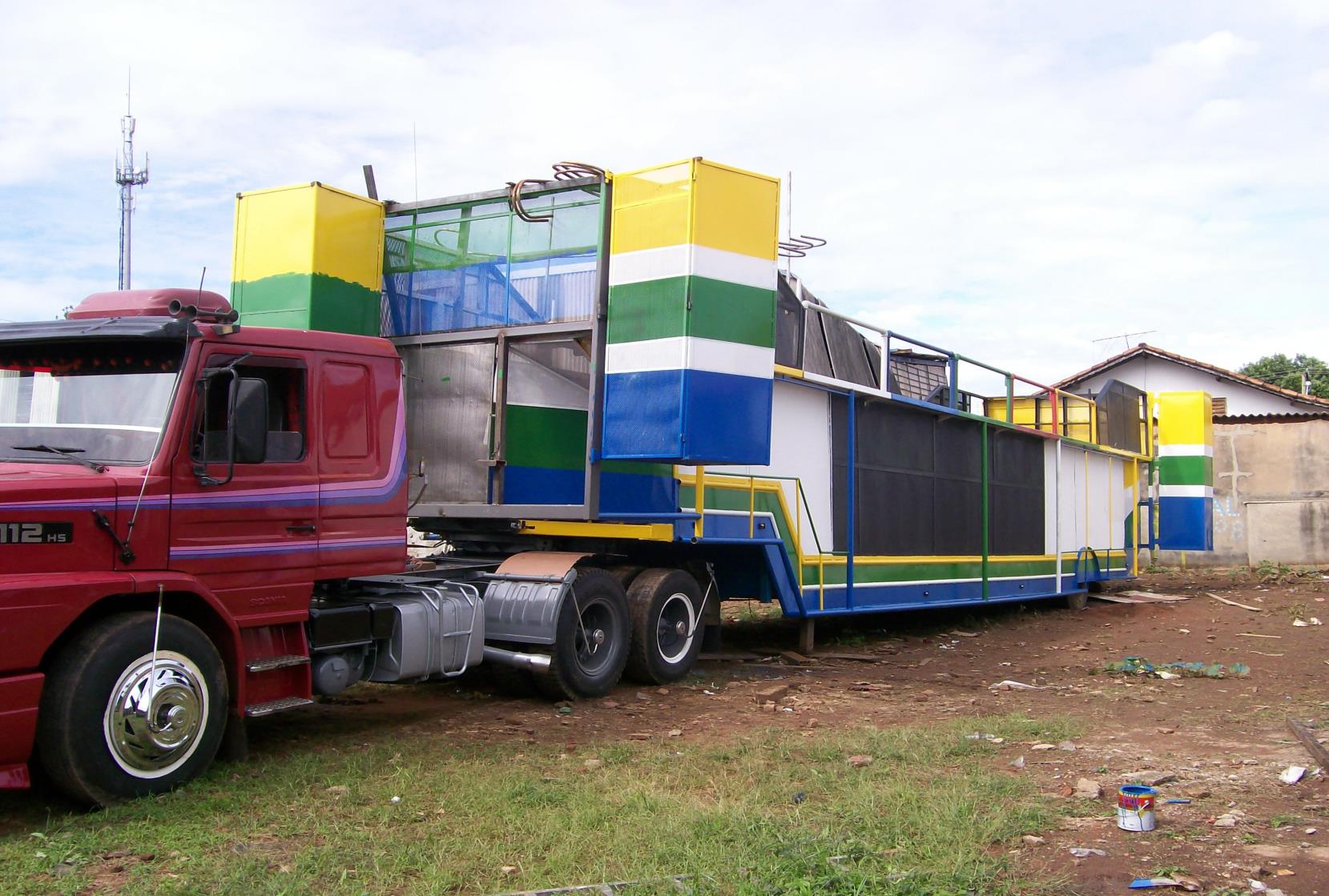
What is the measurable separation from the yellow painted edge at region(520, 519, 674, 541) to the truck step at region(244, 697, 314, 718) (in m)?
2.91

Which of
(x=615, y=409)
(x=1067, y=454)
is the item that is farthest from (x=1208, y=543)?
(x=615, y=409)

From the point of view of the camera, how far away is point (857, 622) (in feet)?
46.9

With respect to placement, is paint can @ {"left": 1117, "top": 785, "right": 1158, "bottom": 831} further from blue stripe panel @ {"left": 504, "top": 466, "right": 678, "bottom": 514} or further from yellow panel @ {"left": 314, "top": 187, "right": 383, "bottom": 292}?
yellow panel @ {"left": 314, "top": 187, "right": 383, "bottom": 292}

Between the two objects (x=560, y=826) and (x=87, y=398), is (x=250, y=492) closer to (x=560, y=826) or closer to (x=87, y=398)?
(x=87, y=398)

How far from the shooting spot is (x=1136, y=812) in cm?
489

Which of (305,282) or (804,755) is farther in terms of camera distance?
(305,282)

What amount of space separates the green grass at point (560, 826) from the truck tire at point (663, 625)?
2.43 meters

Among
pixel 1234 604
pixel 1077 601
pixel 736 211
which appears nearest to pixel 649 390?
pixel 736 211

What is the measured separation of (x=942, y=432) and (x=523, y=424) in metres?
6.65

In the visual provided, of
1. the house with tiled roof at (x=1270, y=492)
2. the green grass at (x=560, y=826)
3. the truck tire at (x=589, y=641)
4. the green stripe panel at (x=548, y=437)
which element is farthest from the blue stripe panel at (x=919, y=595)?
the house with tiled roof at (x=1270, y=492)

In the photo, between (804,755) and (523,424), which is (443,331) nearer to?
(523,424)

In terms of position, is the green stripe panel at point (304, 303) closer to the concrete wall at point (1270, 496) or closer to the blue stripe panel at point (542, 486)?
the blue stripe panel at point (542, 486)

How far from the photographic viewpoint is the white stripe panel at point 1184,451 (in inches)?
803

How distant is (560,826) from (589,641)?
369cm
